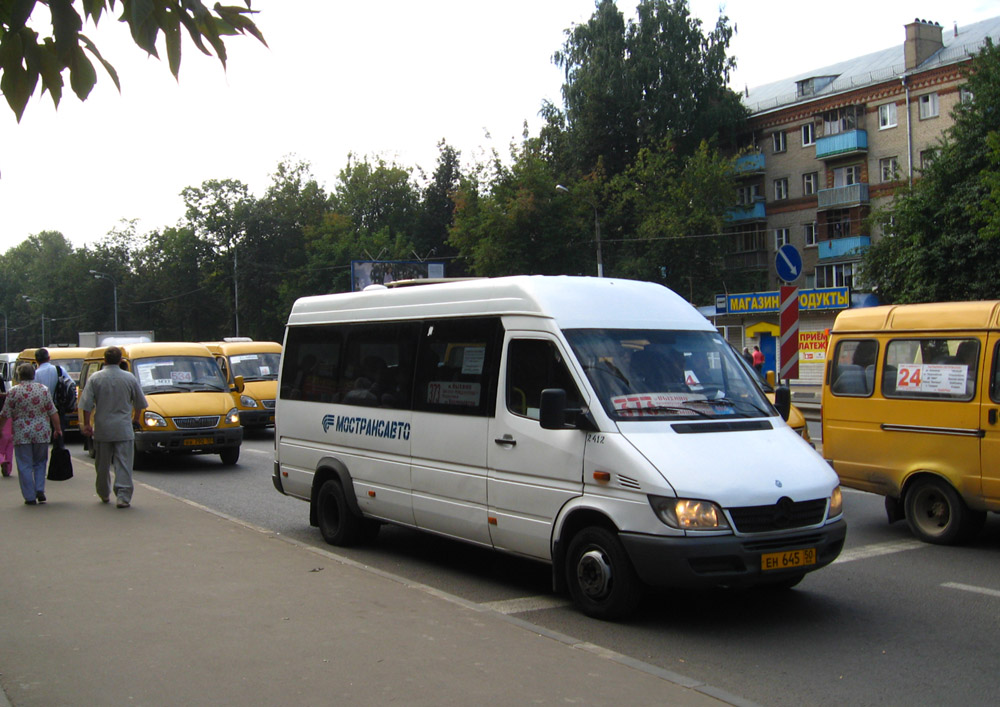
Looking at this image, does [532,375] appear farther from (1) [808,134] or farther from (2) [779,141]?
(2) [779,141]

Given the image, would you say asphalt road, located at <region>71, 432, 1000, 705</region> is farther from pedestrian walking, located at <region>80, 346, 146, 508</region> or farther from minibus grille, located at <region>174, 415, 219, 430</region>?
minibus grille, located at <region>174, 415, 219, 430</region>

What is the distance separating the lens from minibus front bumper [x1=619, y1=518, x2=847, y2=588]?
6.00 meters

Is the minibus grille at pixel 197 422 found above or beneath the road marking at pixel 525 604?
above

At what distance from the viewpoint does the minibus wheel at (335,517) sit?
9.09 m

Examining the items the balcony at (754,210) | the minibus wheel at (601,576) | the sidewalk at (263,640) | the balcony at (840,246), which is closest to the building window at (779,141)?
the balcony at (754,210)

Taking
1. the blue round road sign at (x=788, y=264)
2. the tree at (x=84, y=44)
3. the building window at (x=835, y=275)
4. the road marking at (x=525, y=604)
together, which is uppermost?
the building window at (x=835, y=275)

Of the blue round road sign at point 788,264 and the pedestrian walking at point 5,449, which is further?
the blue round road sign at point 788,264

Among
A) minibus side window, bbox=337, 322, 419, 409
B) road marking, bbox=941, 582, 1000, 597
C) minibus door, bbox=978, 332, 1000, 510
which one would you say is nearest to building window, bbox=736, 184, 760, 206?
minibus door, bbox=978, 332, 1000, 510

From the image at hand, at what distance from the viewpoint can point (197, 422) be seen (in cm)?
1590

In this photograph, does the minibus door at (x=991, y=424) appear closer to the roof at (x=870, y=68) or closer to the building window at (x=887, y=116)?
the roof at (x=870, y=68)

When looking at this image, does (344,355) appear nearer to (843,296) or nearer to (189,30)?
(189,30)

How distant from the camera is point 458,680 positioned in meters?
5.06

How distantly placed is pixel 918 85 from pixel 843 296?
24.2 m

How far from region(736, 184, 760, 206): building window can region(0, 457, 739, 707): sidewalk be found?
59.3 metres
